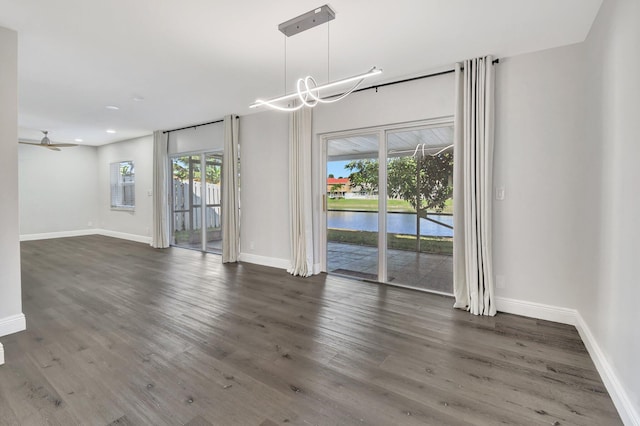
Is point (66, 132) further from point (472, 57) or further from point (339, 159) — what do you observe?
point (472, 57)

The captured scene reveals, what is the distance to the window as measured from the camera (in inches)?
329

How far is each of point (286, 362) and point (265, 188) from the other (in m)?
3.47

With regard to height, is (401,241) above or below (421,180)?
below

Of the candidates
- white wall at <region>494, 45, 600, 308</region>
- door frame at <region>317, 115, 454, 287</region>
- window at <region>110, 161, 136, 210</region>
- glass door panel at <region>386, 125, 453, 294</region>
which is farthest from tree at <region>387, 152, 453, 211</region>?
window at <region>110, 161, 136, 210</region>

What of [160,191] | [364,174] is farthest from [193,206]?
[364,174]

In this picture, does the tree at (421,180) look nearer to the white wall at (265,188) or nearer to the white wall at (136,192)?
the white wall at (265,188)

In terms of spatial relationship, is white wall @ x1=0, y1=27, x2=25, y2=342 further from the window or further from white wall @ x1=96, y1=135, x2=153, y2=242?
the window

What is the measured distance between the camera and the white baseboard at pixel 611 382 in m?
1.65

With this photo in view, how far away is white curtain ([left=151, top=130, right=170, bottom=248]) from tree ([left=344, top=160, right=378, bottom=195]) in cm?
468

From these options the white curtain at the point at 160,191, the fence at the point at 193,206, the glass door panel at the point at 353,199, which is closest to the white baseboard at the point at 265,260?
the glass door panel at the point at 353,199

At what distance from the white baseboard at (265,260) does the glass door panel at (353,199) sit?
78 centimetres

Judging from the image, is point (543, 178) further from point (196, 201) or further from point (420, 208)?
point (196, 201)

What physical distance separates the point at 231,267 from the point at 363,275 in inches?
88.3

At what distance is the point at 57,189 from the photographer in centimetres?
860
